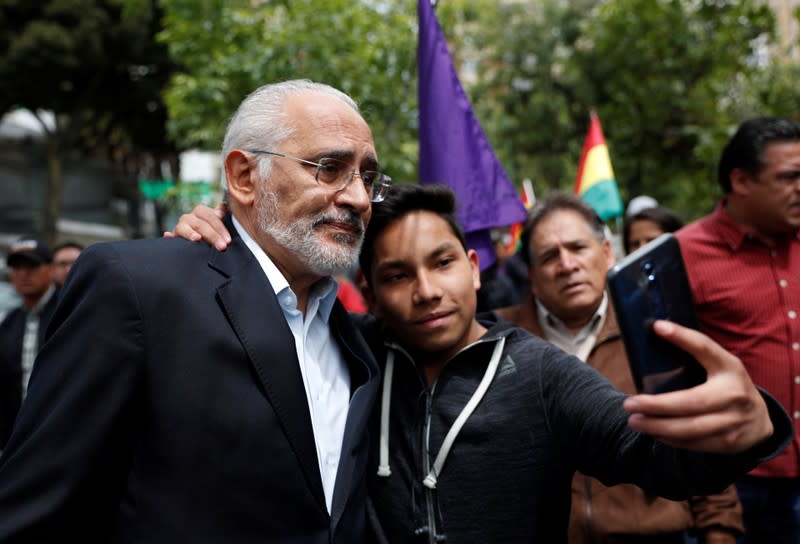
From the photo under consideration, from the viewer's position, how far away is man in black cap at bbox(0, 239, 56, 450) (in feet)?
16.0

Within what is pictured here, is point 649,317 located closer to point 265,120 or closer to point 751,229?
point 265,120

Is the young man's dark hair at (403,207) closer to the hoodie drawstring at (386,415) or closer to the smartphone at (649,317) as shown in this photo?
the hoodie drawstring at (386,415)

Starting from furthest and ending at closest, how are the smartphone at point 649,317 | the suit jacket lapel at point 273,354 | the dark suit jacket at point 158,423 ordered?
the suit jacket lapel at point 273,354 → the dark suit jacket at point 158,423 → the smartphone at point 649,317

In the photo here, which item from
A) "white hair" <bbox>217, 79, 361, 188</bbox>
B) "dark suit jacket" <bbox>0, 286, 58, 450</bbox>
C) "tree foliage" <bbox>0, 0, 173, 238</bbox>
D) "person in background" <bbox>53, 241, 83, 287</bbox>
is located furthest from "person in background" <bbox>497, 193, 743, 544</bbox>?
"tree foliage" <bbox>0, 0, 173, 238</bbox>

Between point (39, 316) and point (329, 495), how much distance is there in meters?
3.96

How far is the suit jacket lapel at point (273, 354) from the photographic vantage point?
1.84 metres

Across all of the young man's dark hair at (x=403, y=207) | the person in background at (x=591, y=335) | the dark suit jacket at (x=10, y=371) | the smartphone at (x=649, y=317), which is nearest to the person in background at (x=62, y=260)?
the dark suit jacket at (x=10, y=371)

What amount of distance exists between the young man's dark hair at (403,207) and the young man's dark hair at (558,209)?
42.8 inches

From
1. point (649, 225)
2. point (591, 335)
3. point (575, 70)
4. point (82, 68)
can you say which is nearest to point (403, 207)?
point (591, 335)

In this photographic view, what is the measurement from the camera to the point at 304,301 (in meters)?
2.22

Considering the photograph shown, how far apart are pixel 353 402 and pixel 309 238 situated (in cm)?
46

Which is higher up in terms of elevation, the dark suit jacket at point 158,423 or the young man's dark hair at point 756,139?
the young man's dark hair at point 756,139

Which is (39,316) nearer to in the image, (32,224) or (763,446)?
(763,446)

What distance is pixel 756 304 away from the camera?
347cm
